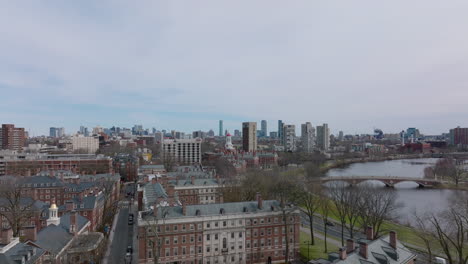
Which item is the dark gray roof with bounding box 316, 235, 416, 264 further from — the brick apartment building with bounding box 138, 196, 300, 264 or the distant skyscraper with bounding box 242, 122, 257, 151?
the distant skyscraper with bounding box 242, 122, 257, 151

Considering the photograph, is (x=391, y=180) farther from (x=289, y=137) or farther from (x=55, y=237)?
(x=289, y=137)

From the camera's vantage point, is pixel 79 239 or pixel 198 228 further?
pixel 198 228

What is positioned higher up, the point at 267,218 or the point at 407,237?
the point at 267,218

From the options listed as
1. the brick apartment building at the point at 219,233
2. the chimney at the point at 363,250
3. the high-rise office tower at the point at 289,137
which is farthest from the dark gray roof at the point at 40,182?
the high-rise office tower at the point at 289,137

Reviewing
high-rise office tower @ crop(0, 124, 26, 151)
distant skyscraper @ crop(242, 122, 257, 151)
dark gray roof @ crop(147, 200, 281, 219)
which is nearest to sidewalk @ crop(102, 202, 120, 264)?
dark gray roof @ crop(147, 200, 281, 219)

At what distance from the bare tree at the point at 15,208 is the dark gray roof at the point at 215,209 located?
1680cm

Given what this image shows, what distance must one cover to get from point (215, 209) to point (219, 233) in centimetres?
262

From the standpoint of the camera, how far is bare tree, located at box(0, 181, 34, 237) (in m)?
38.8

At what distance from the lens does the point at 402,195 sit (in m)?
73.9

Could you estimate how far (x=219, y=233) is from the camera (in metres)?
35.6

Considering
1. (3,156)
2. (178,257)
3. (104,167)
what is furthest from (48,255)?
(3,156)

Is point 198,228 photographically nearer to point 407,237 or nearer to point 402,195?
point 407,237

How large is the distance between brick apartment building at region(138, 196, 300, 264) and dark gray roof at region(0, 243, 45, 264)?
972cm

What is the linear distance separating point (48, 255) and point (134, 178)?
73931 mm
